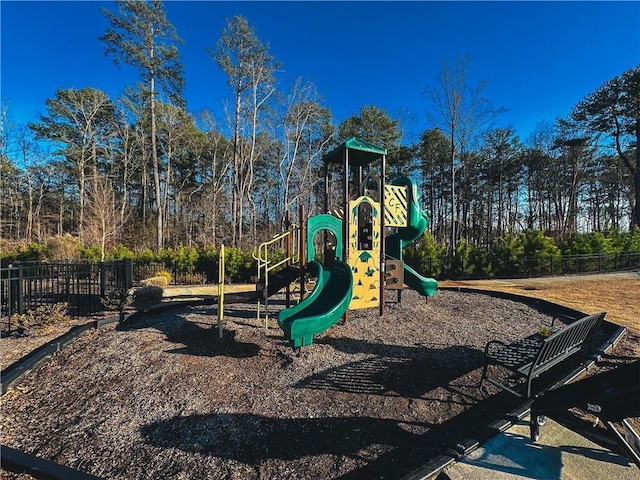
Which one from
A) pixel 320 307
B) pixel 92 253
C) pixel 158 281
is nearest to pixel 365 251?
pixel 320 307

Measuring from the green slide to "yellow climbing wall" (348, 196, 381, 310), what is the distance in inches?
46.5

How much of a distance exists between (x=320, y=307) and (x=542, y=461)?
319 cm

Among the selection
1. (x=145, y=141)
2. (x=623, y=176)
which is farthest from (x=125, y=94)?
(x=623, y=176)

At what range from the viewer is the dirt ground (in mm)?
2527

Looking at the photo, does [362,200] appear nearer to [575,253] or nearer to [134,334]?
[134,334]

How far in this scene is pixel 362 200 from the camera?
21.2ft

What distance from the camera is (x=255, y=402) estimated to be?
3377mm

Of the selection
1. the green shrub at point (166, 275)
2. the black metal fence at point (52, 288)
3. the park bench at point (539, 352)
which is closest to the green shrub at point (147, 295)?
the black metal fence at point (52, 288)

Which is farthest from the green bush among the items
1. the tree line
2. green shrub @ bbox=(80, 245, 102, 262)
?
green shrub @ bbox=(80, 245, 102, 262)

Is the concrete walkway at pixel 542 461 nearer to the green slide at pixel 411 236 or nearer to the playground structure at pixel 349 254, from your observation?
the playground structure at pixel 349 254

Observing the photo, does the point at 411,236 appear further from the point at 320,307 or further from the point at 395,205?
the point at 320,307

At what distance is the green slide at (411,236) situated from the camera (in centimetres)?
745

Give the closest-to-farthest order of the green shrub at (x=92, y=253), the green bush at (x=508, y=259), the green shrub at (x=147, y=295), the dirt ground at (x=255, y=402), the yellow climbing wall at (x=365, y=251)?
the dirt ground at (x=255, y=402)
the yellow climbing wall at (x=365, y=251)
the green shrub at (x=147, y=295)
the green bush at (x=508, y=259)
the green shrub at (x=92, y=253)

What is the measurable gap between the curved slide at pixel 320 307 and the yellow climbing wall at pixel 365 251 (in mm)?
674
